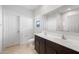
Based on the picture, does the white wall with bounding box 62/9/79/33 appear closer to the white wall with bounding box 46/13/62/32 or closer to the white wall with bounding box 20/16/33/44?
the white wall with bounding box 46/13/62/32

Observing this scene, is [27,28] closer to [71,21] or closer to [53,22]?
[53,22]

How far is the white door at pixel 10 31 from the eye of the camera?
2213 millimetres

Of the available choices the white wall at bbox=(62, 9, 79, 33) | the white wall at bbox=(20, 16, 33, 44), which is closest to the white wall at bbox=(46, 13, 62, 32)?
the white wall at bbox=(62, 9, 79, 33)

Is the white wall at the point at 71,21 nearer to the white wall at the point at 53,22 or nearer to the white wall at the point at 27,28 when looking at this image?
the white wall at the point at 53,22

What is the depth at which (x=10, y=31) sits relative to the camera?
221 cm

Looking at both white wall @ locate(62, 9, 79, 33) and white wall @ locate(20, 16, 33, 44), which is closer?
white wall @ locate(62, 9, 79, 33)

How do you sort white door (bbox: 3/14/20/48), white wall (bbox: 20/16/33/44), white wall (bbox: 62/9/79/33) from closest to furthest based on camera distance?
white wall (bbox: 62/9/79/33) → white door (bbox: 3/14/20/48) → white wall (bbox: 20/16/33/44)

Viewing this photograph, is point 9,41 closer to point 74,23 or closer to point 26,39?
point 26,39

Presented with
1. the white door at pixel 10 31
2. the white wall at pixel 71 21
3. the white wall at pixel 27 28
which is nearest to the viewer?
the white wall at pixel 71 21

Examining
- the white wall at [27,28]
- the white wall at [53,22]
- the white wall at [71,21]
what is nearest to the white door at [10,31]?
the white wall at [27,28]

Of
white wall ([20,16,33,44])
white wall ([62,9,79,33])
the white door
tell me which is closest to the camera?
white wall ([62,9,79,33])

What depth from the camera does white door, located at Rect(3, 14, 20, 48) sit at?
221cm

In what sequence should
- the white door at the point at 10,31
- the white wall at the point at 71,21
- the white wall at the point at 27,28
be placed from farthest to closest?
the white wall at the point at 27,28 → the white door at the point at 10,31 → the white wall at the point at 71,21
